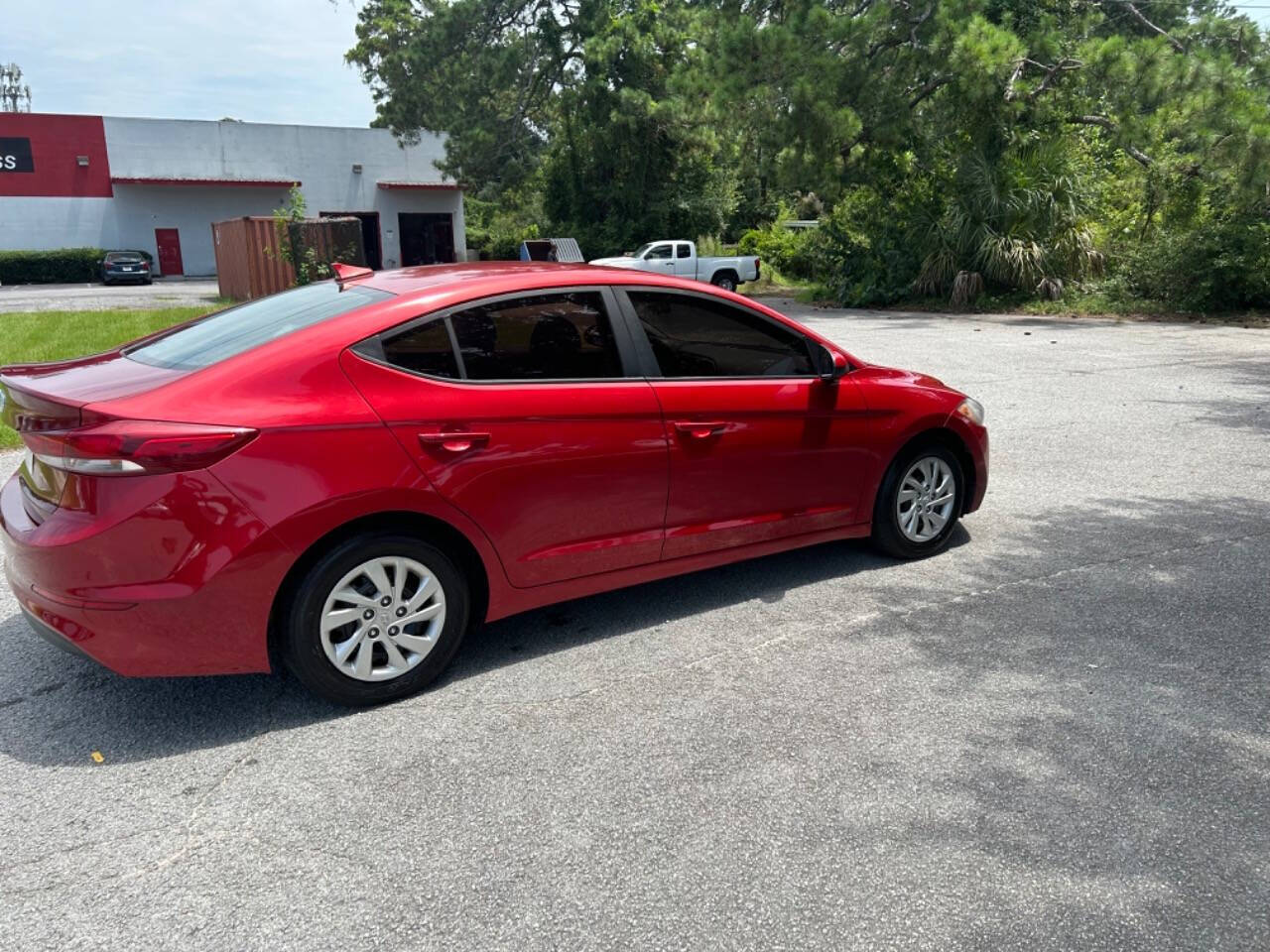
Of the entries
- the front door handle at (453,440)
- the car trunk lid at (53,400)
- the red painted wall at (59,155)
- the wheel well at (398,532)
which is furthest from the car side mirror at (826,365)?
the red painted wall at (59,155)

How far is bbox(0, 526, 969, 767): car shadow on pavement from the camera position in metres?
3.50

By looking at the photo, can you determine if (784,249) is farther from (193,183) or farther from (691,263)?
(193,183)

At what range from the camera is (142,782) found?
324 cm

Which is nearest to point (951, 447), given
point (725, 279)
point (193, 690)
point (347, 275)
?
point (347, 275)

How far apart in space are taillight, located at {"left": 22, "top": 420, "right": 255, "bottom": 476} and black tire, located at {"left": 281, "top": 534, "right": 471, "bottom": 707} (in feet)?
1.73

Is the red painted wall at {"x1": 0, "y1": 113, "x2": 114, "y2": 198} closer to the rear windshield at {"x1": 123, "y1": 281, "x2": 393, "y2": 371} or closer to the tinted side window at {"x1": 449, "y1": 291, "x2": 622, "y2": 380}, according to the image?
the rear windshield at {"x1": 123, "y1": 281, "x2": 393, "y2": 371}

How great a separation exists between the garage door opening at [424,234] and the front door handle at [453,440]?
45.2 m

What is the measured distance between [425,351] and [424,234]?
45.9 metres

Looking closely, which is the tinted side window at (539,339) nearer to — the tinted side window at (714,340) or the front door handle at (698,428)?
the tinted side window at (714,340)

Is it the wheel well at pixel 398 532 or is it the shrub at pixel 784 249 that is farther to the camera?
the shrub at pixel 784 249

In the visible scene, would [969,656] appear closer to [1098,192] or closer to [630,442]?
[630,442]

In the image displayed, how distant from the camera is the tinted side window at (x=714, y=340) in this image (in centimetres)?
440

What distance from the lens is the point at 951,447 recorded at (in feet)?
17.7

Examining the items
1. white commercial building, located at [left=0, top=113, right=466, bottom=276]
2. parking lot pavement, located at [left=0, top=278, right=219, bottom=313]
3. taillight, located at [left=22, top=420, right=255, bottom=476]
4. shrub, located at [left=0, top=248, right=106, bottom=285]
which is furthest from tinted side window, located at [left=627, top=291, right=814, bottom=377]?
shrub, located at [left=0, top=248, right=106, bottom=285]
